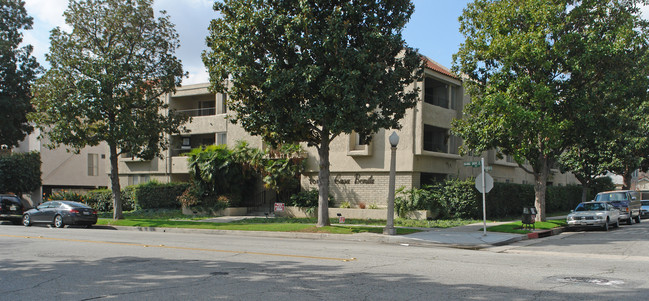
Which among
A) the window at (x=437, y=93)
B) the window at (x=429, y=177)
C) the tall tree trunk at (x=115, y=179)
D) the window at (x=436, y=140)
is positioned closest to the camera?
the tall tree trunk at (x=115, y=179)

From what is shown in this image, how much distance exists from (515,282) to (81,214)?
70.5 feet

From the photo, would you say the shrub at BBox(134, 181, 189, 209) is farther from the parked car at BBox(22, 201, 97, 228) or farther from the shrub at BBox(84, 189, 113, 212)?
the parked car at BBox(22, 201, 97, 228)

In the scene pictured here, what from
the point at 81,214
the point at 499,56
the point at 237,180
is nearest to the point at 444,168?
the point at 499,56

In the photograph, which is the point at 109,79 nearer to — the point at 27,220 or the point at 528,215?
the point at 27,220

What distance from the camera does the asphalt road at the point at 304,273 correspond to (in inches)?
299

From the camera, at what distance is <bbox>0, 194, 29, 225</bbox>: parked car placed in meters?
26.4

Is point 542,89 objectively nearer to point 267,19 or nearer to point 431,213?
point 431,213

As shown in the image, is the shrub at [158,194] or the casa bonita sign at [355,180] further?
the shrub at [158,194]

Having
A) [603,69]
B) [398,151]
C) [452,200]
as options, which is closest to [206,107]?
[398,151]

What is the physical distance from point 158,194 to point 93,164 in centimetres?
1884

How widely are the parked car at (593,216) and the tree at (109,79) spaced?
67.1 feet

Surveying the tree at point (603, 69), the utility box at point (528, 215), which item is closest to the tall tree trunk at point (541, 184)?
the tree at point (603, 69)

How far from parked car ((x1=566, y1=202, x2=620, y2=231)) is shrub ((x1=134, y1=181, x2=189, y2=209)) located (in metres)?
22.5

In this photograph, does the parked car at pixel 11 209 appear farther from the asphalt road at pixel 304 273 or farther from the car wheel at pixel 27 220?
the asphalt road at pixel 304 273
